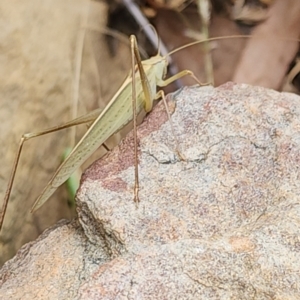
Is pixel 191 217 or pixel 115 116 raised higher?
pixel 115 116

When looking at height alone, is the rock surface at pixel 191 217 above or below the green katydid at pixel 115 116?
below

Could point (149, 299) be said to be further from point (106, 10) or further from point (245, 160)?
point (106, 10)

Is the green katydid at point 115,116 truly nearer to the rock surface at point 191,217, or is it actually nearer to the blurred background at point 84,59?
the rock surface at point 191,217

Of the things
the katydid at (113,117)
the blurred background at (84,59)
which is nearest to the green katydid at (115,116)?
the katydid at (113,117)

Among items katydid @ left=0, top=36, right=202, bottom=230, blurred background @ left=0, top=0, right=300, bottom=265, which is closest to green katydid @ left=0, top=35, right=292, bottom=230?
katydid @ left=0, top=36, right=202, bottom=230

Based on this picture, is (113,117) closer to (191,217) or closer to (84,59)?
(191,217)

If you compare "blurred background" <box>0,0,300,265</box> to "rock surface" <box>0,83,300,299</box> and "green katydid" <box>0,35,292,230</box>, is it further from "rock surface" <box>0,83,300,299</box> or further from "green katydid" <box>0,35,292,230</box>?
"rock surface" <box>0,83,300,299</box>

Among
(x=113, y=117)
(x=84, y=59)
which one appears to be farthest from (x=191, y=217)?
(x=84, y=59)
